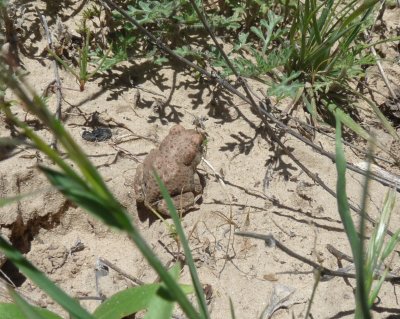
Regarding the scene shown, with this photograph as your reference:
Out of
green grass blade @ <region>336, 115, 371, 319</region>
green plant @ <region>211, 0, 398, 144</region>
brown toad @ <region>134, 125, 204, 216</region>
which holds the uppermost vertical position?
green plant @ <region>211, 0, 398, 144</region>

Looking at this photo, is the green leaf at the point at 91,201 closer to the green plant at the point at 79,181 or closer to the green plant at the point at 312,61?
the green plant at the point at 79,181

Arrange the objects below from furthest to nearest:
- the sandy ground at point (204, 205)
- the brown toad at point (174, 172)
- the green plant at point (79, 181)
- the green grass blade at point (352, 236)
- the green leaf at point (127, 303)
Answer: the brown toad at point (174, 172), the sandy ground at point (204, 205), the green leaf at point (127, 303), the green grass blade at point (352, 236), the green plant at point (79, 181)

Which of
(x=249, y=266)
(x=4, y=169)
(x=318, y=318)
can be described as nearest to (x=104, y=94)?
(x=4, y=169)

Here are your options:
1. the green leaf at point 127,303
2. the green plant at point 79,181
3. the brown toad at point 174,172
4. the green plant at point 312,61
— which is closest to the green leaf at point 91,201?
the green plant at point 79,181

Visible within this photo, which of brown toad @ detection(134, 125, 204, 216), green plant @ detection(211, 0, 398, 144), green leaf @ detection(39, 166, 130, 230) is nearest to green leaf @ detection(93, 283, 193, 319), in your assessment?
brown toad @ detection(134, 125, 204, 216)

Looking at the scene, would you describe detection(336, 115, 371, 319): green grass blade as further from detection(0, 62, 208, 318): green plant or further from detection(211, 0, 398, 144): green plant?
detection(211, 0, 398, 144): green plant
